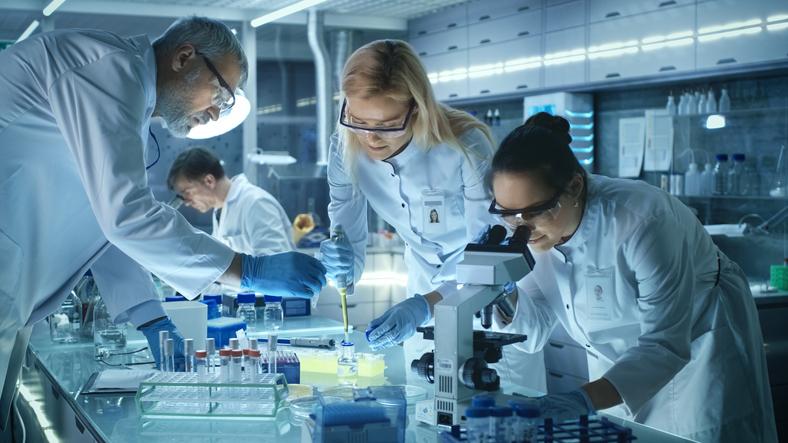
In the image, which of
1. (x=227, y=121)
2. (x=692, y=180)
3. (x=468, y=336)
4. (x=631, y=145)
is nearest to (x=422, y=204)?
(x=227, y=121)

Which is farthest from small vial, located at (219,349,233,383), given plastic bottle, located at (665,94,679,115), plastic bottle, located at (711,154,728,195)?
plastic bottle, located at (665,94,679,115)

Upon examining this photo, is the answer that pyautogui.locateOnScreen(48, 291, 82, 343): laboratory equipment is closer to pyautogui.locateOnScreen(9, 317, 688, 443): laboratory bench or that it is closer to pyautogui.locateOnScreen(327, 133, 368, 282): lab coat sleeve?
pyautogui.locateOnScreen(9, 317, 688, 443): laboratory bench

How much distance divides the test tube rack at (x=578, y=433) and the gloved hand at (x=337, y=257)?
1.25 meters

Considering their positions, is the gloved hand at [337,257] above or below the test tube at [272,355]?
above

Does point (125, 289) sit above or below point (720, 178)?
below

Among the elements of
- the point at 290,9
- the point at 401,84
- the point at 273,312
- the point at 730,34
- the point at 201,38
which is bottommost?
the point at 273,312

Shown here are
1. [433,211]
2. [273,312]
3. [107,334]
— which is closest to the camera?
[433,211]

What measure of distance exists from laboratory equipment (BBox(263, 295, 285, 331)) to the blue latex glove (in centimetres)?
136

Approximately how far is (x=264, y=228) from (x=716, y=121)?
2.81m

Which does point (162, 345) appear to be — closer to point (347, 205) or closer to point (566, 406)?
point (347, 205)

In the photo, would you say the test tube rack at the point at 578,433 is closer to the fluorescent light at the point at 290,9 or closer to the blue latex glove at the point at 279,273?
the blue latex glove at the point at 279,273

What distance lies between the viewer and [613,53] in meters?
5.88

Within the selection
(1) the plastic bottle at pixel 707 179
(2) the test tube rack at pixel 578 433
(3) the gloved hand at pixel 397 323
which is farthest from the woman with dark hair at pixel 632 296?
(1) the plastic bottle at pixel 707 179

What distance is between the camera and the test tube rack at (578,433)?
1.56 metres
